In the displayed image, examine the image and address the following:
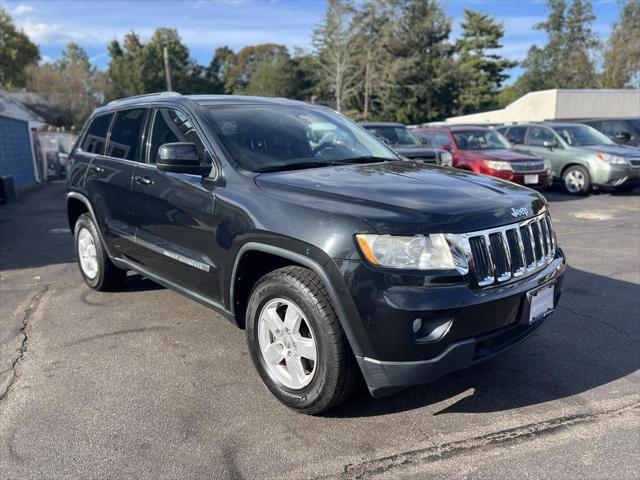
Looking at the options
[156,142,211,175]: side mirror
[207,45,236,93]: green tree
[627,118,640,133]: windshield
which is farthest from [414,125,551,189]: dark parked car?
[207,45,236,93]: green tree

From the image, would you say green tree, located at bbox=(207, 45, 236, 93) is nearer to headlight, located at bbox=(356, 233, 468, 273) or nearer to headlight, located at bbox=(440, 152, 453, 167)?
headlight, located at bbox=(440, 152, 453, 167)

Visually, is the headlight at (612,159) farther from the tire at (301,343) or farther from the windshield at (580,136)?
the tire at (301,343)

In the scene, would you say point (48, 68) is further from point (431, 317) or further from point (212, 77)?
point (431, 317)

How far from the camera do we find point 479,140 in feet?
42.2

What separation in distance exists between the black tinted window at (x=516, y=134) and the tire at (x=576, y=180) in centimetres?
172

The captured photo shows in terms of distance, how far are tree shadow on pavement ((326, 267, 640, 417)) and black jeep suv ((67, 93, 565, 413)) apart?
45 cm

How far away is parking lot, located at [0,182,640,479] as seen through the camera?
273 centimetres

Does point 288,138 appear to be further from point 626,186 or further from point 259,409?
point 626,186

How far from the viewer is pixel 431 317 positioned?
2.67 meters

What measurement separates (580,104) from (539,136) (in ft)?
59.8

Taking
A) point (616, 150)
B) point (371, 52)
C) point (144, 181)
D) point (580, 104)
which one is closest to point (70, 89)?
point (371, 52)

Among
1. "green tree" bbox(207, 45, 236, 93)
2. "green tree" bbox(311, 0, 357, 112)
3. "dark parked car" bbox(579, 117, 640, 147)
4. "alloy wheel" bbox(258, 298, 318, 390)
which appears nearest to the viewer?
"alloy wheel" bbox(258, 298, 318, 390)

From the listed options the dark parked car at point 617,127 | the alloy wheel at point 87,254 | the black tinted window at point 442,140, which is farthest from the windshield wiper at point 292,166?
the dark parked car at point 617,127

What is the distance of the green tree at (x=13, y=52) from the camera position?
48969mm
